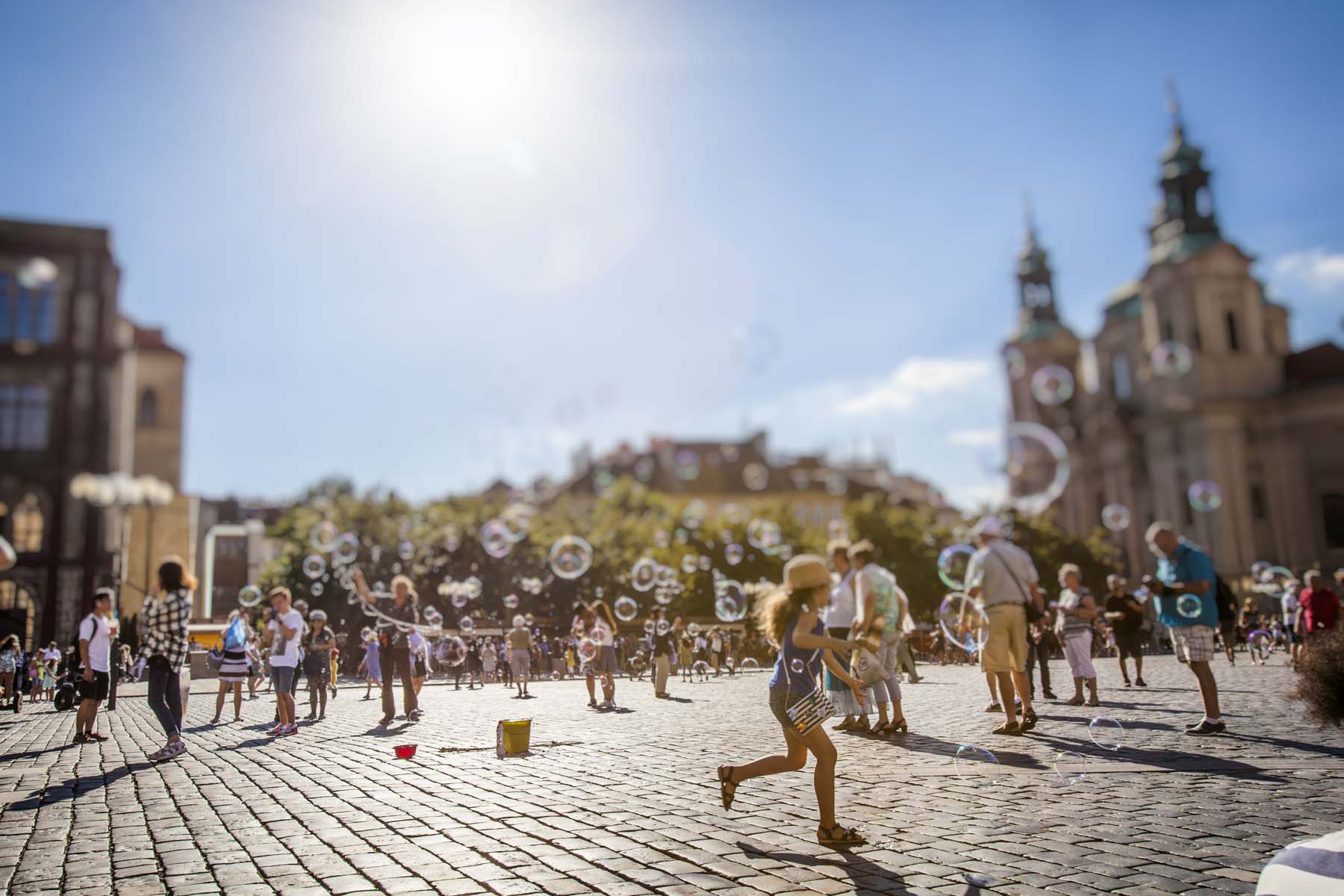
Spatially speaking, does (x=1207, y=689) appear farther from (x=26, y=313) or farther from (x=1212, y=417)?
(x=1212, y=417)

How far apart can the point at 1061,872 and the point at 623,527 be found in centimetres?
5215

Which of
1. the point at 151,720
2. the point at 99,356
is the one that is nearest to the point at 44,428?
the point at 99,356

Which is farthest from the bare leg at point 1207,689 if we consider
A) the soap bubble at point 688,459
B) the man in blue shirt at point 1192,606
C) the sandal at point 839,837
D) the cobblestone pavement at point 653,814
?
the soap bubble at point 688,459

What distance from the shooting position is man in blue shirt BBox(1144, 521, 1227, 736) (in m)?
9.62

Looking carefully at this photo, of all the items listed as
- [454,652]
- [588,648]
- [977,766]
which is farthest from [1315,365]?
[977,766]

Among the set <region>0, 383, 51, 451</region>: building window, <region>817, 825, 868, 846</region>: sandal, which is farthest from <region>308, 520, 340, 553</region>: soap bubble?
<region>817, 825, 868, 846</region>: sandal

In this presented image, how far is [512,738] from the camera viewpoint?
9.44 meters

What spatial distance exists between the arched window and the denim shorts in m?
43.5

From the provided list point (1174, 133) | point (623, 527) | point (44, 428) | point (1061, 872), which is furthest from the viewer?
point (1174, 133)

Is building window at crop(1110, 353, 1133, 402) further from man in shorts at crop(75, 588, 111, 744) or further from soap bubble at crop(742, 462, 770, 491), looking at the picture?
man in shorts at crop(75, 588, 111, 744)

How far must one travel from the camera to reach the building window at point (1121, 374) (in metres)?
72.9

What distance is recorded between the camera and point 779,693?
5.70 meters

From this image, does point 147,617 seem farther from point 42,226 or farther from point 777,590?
point 42,226

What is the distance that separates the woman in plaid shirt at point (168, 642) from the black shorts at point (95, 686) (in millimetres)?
1843
